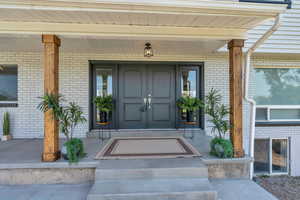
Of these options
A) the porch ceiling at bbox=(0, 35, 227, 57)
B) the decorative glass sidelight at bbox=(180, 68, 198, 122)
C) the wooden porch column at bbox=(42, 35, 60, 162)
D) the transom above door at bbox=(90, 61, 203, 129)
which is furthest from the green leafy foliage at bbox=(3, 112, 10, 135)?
the decorative glass sidelight at bbox=(180, 68, 198, 122)

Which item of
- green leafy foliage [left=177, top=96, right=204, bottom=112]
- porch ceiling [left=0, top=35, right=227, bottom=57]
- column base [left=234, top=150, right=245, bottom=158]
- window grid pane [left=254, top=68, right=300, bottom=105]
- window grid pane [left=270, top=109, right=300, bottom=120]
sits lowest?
column base [left=234, top=150, right=245, bottom=158]

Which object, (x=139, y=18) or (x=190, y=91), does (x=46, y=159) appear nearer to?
(x=139, y=18)

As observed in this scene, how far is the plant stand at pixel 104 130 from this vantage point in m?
4.62

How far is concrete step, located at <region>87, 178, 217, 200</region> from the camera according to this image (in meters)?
2.32

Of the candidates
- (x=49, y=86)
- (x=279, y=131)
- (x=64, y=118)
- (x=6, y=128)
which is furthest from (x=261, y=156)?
(x=6, y=128)

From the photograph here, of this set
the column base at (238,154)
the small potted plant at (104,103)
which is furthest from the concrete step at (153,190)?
the small potted plant at (104,103)

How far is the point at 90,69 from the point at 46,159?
274 centimetres

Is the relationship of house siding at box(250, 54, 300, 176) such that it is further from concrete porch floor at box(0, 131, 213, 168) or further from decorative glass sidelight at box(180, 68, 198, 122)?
concrete porch floor at box(0, 131, 213, 168)

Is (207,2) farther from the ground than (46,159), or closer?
farther from the ground

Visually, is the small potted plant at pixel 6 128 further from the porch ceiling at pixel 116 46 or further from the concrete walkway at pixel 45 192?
the concrete walkway at pixel 45 192

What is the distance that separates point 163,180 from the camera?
8.69 feet

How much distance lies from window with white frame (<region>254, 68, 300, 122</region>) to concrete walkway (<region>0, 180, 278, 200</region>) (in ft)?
10.1

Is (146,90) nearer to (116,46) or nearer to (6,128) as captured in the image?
(116,46)

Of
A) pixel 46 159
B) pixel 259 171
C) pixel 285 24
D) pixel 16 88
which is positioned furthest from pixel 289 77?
pixel 16 88
